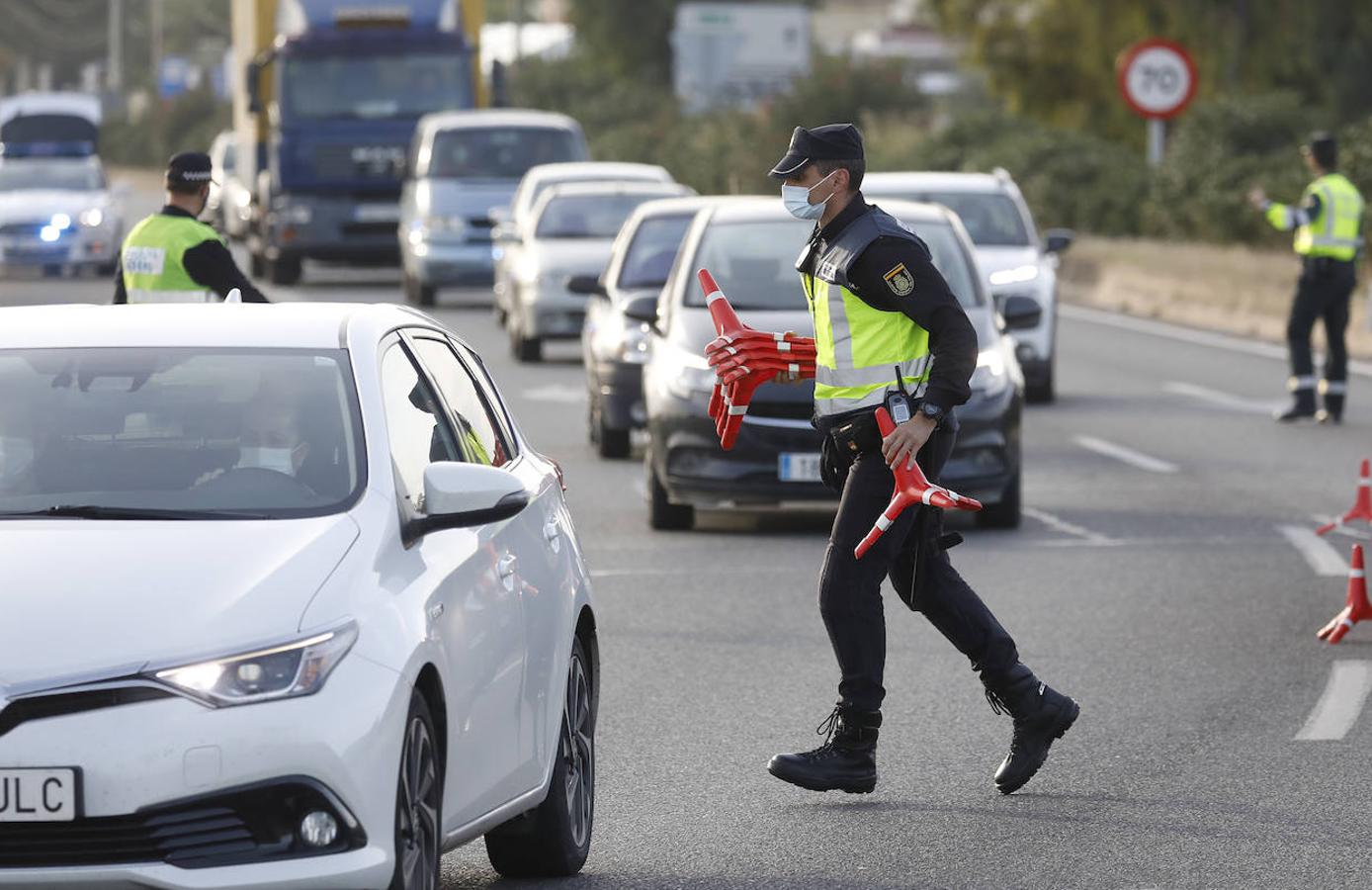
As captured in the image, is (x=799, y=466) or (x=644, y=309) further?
(x=644, y=309)

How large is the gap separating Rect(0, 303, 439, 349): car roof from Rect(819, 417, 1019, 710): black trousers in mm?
1565

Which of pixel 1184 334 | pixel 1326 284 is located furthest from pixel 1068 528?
pixel 1184 334

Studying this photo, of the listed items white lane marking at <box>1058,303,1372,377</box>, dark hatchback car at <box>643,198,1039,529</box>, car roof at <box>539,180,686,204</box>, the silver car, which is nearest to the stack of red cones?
dark hatchback car at <box>643,198,1039,529</box>

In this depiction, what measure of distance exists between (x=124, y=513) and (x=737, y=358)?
98.2 inches

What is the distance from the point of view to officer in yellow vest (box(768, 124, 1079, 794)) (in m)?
8.14

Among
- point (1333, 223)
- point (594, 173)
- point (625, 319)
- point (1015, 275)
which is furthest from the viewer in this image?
point (594, 173)

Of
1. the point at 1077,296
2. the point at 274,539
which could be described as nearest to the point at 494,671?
the point at 274,539

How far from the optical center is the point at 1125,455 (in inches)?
760

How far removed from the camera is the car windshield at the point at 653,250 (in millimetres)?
19500

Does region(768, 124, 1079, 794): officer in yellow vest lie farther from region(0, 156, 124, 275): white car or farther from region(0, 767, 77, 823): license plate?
region(0, 156, 124, 275): white car

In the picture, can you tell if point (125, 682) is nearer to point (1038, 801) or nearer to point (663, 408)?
point (1038, 801)

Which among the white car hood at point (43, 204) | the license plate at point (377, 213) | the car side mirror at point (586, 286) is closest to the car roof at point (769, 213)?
the car side mirror at point (586, 286)

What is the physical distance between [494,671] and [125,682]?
1207mm

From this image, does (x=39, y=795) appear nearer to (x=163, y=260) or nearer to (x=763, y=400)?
(x=163, y=260)
